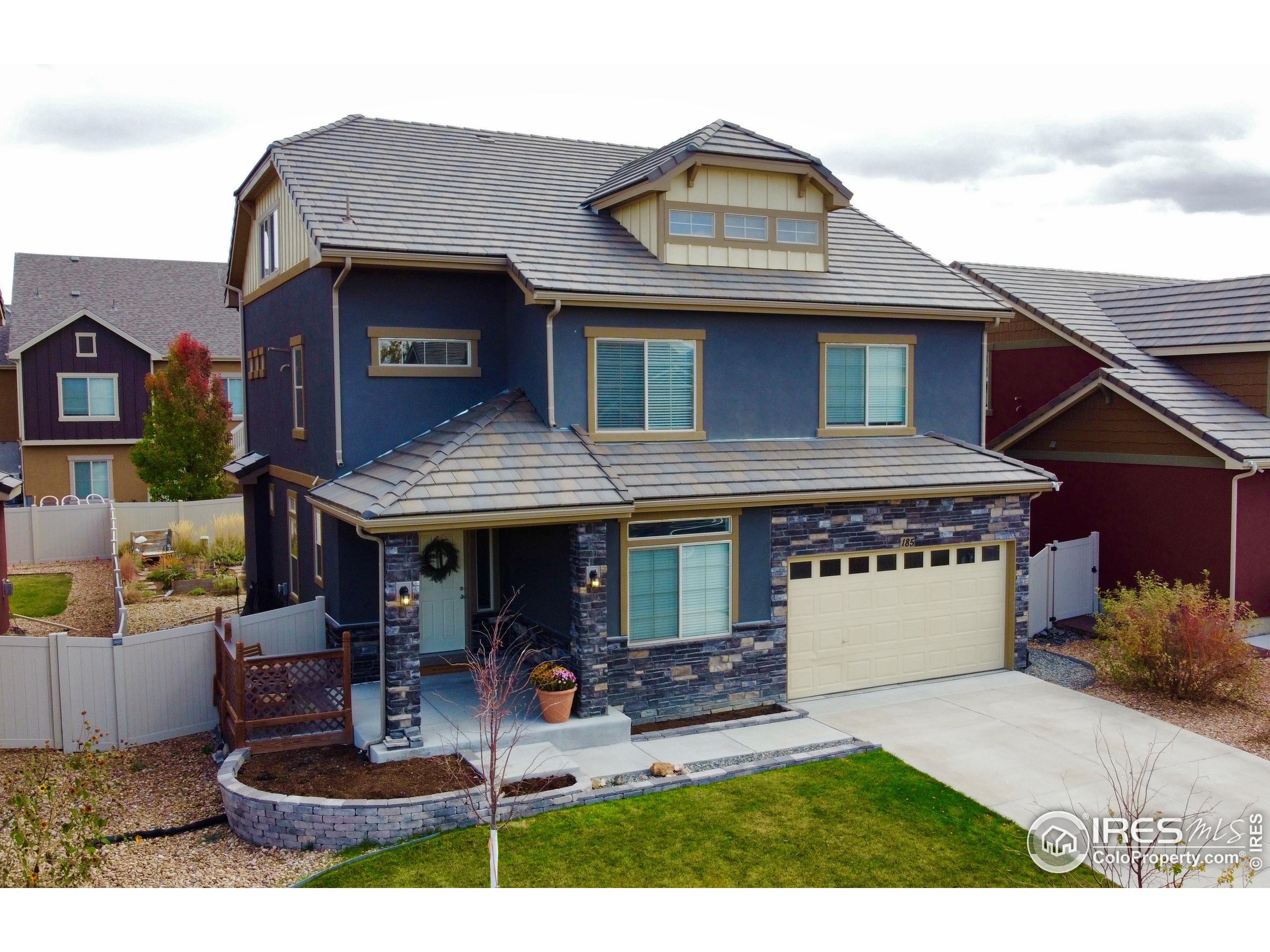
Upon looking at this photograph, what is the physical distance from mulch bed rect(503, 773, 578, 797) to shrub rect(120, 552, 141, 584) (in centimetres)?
1414

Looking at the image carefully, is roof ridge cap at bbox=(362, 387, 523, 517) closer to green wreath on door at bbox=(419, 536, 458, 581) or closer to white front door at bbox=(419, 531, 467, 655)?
green wreath on door at bbox=(419, 536, 458, 581)

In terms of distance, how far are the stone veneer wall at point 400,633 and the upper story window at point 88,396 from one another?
2570 centimetres

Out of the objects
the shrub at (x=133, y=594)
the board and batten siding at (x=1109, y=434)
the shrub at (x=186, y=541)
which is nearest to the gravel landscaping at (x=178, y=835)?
the shrub at (x=133, y=594)

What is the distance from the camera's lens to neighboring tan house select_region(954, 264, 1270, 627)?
16906 mm

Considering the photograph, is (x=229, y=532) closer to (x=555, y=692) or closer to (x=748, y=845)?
(x=555, y=692)

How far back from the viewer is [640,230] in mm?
15141

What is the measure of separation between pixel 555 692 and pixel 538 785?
1547 millimetres

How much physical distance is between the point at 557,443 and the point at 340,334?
10.8 feet

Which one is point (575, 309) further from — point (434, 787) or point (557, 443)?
point (434, 787)

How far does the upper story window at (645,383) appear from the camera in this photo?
13750 millimetres

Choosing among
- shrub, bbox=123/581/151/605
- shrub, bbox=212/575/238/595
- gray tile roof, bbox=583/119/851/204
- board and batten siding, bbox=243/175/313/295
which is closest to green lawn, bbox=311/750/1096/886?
board and batten siding, bbox=243/175/313/295

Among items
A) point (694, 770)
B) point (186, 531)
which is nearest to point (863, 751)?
point (694, 770)

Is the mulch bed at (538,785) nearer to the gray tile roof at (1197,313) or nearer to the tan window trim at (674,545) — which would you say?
the tan window trim at (674,545)

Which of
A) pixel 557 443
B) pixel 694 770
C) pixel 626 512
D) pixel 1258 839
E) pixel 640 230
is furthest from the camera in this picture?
pixel 640 230
